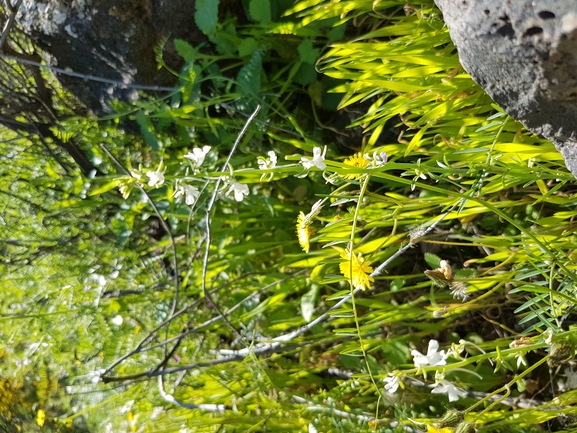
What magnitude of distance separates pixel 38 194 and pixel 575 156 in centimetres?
153

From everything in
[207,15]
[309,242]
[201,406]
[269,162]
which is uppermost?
[207,15]

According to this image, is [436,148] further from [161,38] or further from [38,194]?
[38,194]

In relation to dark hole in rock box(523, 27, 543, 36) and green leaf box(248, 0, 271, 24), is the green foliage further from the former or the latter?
dark hole in rock box(523, 27, 543, 36)

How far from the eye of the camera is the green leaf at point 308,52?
1.21 m

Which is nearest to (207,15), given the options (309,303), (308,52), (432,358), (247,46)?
(247,46)

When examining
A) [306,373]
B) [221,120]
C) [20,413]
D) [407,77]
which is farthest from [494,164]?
[20,413]

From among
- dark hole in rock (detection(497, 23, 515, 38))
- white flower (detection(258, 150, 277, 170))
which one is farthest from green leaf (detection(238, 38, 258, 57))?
dark hole in rock (detection(497, 23, 515, 38))

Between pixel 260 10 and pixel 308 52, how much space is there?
0.15 m

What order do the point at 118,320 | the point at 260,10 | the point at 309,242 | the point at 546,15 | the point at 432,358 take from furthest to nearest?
1. the point at 118,320
2. the point at 260,10
3. the point at 309,242
4. the point at 432,358
5. the point at 546,15

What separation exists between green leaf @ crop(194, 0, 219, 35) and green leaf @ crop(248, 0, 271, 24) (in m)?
0.09

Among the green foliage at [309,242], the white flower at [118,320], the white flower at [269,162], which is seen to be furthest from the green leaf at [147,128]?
the white flower at [269,162]

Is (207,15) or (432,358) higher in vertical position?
(207,15)

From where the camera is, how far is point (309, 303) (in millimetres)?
1314

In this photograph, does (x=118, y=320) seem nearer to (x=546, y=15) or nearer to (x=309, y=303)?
(x=309, y=303)
